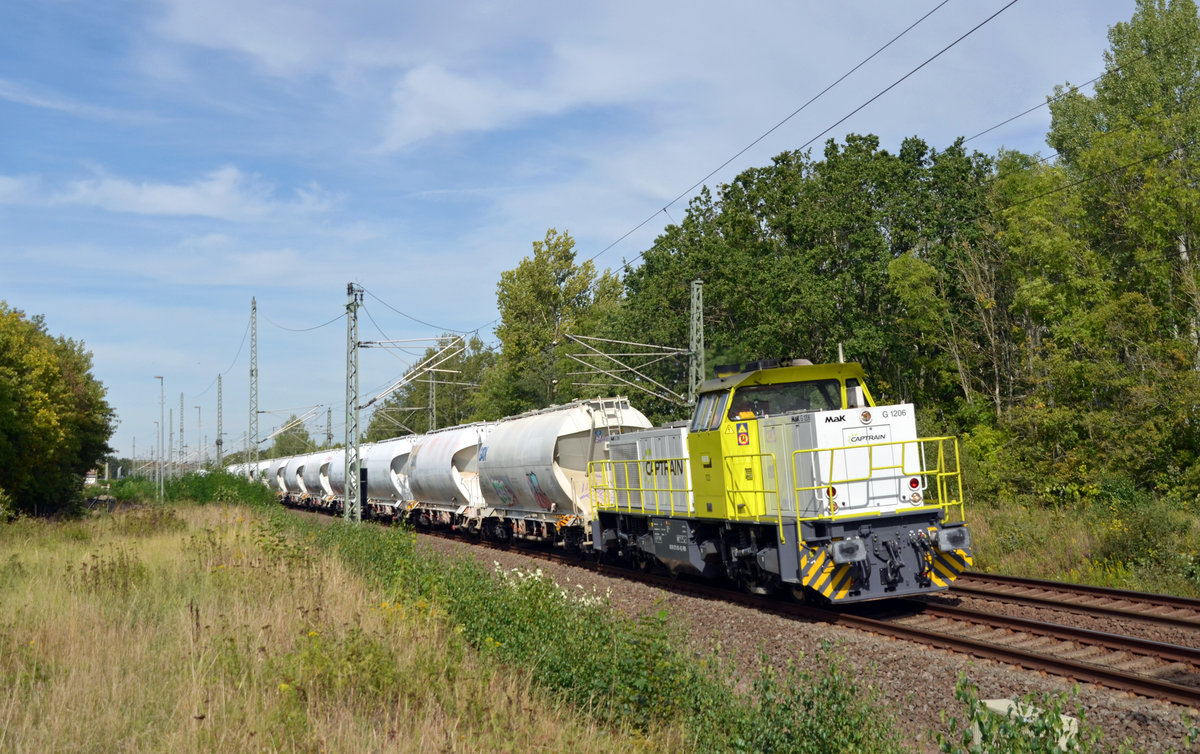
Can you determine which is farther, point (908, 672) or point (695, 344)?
point (695, 344)

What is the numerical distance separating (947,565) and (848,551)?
171 cm

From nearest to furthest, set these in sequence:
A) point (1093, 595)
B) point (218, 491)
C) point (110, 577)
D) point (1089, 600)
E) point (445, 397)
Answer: point (1089, 600)
point (1093, 595)
point (110, 577)
point (218, 491)
point (445, 397)

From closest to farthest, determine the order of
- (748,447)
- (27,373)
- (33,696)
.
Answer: (33,696) → (748,447) → (27,373)

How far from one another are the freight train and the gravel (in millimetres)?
769

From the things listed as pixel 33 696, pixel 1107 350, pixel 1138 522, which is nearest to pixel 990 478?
pixel 1107 350

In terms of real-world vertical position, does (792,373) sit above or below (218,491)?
above

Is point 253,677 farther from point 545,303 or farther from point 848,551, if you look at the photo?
point 545,303

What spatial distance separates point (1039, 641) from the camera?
9.69m

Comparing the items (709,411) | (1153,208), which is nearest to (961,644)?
(709,411)

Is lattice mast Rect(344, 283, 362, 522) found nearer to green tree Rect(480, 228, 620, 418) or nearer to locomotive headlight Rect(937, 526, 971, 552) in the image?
locomotive headlight Rect(937, 526, 971, 552)

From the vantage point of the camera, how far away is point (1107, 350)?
81.9ft

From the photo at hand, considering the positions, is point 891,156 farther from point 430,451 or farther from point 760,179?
point 430,451

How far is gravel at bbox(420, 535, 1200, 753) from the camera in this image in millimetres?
6758

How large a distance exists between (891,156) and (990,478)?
1418 cm
